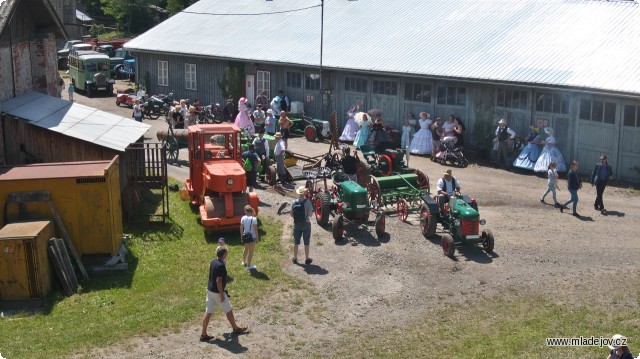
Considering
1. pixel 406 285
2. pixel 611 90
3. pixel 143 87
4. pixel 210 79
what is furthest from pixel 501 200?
pixel 143 87

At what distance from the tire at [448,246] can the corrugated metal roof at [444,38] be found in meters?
9.96

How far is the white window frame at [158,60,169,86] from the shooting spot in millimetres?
42188

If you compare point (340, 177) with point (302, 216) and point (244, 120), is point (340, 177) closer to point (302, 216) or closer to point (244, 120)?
point (302, 216)

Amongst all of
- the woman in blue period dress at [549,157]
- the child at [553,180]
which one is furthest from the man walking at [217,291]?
the woman in blue period dress at [549,157]

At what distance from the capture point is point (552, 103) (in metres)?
27.9

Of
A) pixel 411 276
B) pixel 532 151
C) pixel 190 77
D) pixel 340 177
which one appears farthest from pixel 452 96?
pixel 190 77

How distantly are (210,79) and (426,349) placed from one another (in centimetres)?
2783

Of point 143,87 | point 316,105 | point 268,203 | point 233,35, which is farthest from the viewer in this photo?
point 143,87

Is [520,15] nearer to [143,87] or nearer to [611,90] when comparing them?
[611,90]

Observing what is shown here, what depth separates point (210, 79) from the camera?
3988cm

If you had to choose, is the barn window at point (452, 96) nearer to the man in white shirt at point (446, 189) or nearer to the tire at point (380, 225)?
the man in white shirt at point (446, 189)

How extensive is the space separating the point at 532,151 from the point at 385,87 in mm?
7353

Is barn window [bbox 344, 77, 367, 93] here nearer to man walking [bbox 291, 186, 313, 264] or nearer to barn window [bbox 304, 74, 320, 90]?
barn window [bbox 304, 74, 320, 90]

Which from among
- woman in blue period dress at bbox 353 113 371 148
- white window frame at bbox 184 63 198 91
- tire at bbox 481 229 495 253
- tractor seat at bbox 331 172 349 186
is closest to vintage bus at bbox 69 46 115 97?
white window frame at bbox 184 63 198 91
